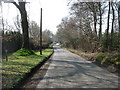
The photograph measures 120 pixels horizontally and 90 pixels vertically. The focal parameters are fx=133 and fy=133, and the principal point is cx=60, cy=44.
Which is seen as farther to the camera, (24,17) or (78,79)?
(24,17)

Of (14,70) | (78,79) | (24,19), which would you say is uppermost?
(24,19)

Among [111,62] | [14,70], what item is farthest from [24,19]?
[111,62]

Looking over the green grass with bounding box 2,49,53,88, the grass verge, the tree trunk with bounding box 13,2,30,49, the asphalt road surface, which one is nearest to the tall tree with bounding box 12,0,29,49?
the tree trunk with bounding box 13,2,30,49

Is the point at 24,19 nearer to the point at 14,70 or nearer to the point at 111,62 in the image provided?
the point at 14,70

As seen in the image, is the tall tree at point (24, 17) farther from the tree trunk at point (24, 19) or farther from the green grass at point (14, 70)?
the green grass at point (14, 70)

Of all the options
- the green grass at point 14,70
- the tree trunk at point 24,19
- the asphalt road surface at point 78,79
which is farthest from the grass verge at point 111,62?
the tree trunk at point 24,19

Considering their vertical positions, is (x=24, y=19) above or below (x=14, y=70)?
above

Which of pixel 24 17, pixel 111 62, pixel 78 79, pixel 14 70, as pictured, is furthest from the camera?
pixel 24 17

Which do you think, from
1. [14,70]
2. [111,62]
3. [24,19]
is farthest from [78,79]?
[24,19]

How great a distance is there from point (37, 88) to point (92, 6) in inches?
668

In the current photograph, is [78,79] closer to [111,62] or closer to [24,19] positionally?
[111,62]

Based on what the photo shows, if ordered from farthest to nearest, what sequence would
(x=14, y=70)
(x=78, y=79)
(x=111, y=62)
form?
(x=111, y=62) → (x=14, y=70) → (x=78, y=79)

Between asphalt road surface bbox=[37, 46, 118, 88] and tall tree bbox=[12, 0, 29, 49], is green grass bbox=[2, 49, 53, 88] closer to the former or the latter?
asphalt road surface bbox=[37, 46, 118, 88]

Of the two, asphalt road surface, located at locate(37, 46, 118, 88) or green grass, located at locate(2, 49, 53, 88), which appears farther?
asphalt road surface, located at locate(37, 46, 118, 88)
